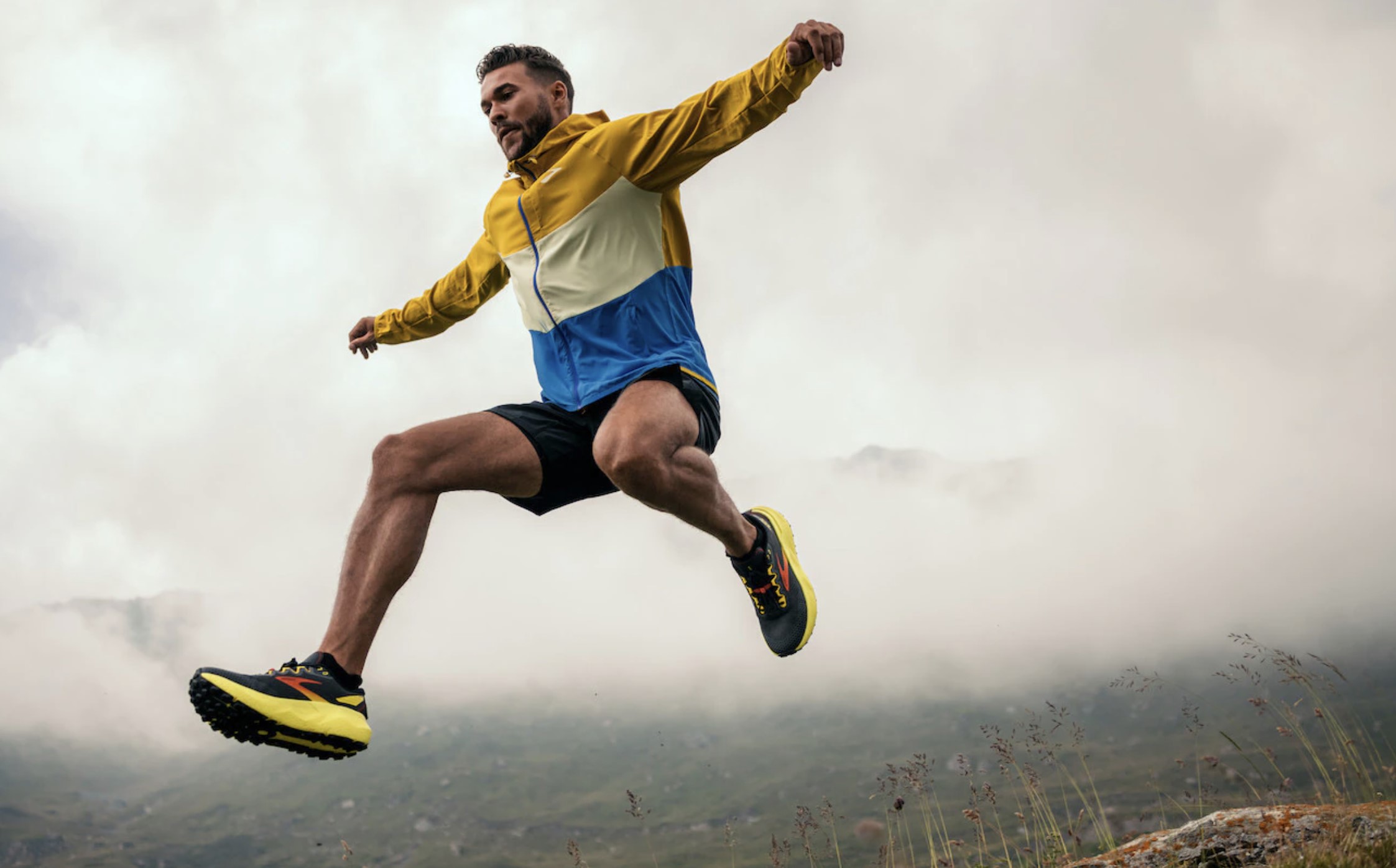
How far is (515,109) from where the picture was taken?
4863mm

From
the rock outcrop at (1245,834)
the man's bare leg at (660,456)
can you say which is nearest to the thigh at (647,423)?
the man's bare leg at (660,456)

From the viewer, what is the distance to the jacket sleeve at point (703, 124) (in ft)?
13.6

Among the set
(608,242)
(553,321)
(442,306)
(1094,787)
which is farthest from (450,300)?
(1094,787)

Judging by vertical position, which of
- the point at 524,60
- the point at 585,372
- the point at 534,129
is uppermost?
the point at 524,60

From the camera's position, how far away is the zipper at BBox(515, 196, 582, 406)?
15.4 ft

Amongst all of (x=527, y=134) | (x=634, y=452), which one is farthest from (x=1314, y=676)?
(x=527, y=134)

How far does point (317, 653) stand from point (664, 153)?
2601mm

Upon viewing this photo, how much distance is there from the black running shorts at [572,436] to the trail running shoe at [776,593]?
754 mm

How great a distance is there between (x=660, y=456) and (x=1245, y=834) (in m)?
2.76

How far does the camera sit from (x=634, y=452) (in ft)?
13.2

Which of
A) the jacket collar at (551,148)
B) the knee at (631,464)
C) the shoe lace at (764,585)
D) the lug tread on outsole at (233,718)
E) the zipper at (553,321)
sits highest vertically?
the jacket collar at (551,148)

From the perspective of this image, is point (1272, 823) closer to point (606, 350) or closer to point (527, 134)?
point (606, 350)

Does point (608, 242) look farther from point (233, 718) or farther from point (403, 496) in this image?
point (233, 718)

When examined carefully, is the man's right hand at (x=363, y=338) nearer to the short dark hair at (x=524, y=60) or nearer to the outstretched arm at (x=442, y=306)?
the outstretched arm at (x=442, y=306)
